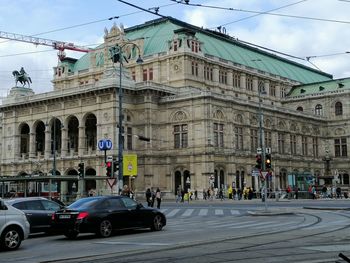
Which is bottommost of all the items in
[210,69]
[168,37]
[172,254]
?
[172,254]

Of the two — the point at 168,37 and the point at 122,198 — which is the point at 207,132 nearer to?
the point at 168,37

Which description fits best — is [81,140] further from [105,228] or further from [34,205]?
[105,228]

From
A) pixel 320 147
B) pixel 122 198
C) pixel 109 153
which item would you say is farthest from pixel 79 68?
pixel 122 198

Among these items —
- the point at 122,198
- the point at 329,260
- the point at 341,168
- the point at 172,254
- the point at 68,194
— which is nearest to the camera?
the point at 329,260

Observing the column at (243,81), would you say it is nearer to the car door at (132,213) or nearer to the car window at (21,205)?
the car door at (132,213)

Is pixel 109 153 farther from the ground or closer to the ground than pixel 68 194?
farther from the ground

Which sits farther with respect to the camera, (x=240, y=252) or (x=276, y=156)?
(x=276, y=156)

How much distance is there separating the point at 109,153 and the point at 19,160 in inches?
796

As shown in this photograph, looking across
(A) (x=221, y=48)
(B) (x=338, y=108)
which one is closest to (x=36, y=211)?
(A) (x=221, y=48)

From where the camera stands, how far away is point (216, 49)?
90.2m

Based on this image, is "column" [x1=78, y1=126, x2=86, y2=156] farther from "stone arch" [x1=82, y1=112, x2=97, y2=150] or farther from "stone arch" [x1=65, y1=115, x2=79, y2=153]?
"stone arch" [x1=65, y1=115, x2=79, y2=153]

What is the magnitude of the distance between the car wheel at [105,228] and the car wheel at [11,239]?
3634 millimetres

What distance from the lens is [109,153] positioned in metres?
72.8

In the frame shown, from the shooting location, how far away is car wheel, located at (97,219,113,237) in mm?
20047
